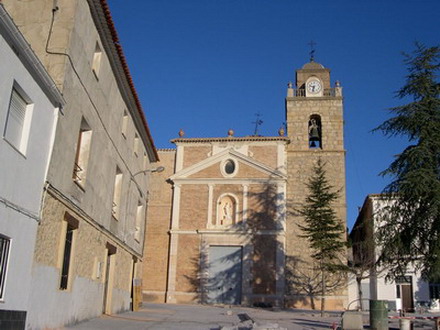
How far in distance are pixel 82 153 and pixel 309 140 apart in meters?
23.6

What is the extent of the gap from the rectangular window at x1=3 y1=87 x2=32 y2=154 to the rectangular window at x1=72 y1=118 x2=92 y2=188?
318 centimetres

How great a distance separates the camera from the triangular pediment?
33.0 m

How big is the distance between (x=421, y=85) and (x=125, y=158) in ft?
34.5

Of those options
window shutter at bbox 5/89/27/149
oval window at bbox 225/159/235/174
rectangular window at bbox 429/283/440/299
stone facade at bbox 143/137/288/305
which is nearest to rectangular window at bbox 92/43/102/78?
window shutter at bbox 5/89/27/149

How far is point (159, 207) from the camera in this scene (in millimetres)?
33969

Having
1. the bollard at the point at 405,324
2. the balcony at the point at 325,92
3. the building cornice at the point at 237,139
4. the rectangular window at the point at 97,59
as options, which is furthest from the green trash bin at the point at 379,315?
the balcony at the point at 325,92

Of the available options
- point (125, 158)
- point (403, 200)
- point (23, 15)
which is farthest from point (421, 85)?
point (23, 15)

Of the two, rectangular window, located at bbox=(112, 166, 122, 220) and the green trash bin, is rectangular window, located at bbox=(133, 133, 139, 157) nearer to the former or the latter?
rectangular window, located at bbox=(112, 166, 122, 220)

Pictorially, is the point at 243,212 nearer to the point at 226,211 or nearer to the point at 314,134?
the point at 226,211

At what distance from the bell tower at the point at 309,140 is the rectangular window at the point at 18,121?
23597mm

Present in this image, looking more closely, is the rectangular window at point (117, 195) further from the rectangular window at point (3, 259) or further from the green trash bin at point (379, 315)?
the green trash bin at point (379, 315)

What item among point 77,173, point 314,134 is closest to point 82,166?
point 77,173

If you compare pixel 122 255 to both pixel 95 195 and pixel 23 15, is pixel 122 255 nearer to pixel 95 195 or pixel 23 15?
pixel 95 195

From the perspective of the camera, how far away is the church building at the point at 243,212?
103 feet
